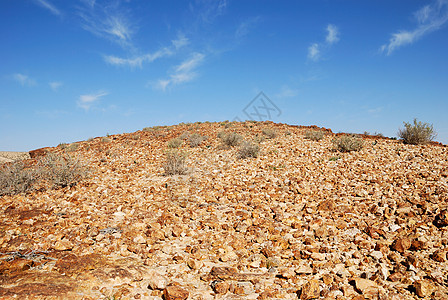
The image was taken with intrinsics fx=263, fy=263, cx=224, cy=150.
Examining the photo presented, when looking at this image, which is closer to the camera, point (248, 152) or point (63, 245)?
point (63, 245)

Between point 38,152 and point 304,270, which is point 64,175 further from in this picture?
point 38,152

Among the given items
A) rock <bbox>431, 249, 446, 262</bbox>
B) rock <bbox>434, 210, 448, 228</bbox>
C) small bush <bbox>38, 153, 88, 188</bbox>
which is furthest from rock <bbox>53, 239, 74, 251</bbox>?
rock <bbox>434, 210, 448, 228</bbox>

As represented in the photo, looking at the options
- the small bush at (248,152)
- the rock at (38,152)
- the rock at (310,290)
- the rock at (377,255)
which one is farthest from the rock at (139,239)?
the rock at (38,152)

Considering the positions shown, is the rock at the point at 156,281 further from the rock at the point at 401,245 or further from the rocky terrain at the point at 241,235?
the rock at the point at 401,245

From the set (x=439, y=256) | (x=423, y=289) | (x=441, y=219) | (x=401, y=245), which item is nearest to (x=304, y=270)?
(x=423, y=289)

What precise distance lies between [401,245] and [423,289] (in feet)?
3.26

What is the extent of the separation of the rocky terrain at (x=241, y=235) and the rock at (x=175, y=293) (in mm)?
14

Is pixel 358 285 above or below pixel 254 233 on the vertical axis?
below

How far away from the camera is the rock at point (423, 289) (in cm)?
322

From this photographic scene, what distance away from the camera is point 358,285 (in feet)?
11.2

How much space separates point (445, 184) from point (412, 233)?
8.74 feet

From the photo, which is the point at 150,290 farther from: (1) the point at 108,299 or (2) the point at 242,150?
(2) the point at 242,150

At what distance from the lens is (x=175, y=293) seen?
3.41 m

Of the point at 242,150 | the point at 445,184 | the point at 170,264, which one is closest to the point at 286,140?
the point at 242,150
